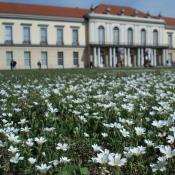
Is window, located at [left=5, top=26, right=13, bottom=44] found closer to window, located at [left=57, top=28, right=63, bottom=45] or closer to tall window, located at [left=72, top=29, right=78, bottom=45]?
window, located at [left=57, top=28, right=63, bottom=45]

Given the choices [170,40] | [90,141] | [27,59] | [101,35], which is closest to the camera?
[90,141]

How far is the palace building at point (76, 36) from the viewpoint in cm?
6309

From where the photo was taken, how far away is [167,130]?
391cm

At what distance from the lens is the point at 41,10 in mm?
66250

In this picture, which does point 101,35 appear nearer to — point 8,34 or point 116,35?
point 116,35

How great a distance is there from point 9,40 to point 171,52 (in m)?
32.2

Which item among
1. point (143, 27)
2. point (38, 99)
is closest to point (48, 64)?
point (143, 27)

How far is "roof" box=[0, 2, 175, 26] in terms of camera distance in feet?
207

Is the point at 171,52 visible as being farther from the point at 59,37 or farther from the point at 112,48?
the point at 59,37

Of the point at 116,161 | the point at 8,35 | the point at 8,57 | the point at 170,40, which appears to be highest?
the point at 8,35

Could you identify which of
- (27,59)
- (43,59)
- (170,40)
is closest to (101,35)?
(43,59)

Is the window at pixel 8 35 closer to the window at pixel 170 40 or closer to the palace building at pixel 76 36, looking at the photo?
the palace building at pixel 76 36

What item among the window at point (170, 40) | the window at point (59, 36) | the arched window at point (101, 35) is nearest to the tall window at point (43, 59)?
the window at point (59, 36)

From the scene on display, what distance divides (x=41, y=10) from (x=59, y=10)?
3378 mm
